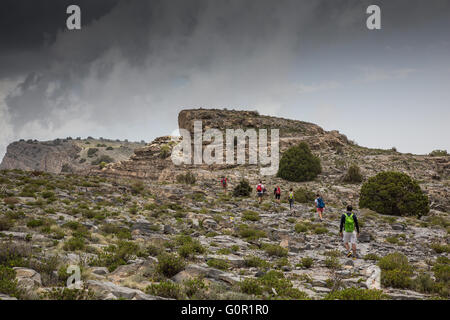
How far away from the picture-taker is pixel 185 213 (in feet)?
60.6

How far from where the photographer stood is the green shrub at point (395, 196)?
74.1ft

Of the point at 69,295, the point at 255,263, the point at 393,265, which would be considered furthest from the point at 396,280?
the point at 69,295

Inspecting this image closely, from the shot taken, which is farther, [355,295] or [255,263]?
[255,263]

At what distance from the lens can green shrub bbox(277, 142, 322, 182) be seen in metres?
36.0

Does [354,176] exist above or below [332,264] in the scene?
above

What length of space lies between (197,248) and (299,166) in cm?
2867

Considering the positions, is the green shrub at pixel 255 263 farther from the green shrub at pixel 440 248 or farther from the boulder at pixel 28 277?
the green shrub at pixel 440 248

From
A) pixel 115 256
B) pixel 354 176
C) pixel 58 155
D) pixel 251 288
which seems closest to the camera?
pixel 251 288

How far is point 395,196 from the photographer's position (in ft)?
76.6

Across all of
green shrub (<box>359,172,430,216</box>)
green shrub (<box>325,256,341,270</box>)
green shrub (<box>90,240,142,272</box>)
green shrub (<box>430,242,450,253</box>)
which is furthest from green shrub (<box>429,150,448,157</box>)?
green shrub (<box>90,240,142,272</box>)

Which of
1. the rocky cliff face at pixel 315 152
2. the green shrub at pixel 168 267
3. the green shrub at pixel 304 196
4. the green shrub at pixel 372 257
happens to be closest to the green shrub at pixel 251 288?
the green shrub at pixel 168 267

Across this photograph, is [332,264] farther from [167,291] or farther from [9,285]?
[9,285]

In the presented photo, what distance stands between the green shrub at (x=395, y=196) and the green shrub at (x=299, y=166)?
1149cm
